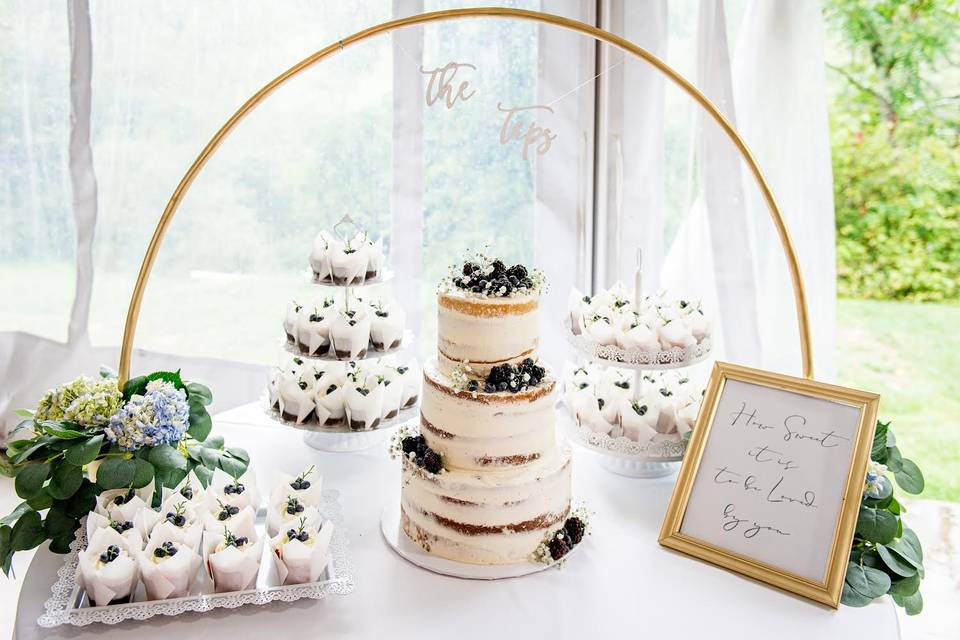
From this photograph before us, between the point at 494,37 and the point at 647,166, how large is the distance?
0.69m

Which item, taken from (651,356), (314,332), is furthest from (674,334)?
(314,332)

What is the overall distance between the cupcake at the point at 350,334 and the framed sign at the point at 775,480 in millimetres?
714

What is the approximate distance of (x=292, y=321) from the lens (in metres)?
1.83

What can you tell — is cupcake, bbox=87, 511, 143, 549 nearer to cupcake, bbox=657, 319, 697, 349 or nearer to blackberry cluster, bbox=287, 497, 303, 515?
blackberry cluster, bbox=287, 497, 303, 515

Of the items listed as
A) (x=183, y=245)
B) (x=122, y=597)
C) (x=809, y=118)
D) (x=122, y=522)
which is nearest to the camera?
(x=122, y=597)

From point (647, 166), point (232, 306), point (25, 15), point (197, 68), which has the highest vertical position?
point (25, 15)

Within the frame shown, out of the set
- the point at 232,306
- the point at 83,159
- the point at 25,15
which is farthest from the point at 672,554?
the point at 25,15

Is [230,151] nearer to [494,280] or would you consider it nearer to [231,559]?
[494,280]

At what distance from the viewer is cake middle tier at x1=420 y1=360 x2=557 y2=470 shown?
Answer: 1.40m

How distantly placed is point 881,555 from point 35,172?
306cm

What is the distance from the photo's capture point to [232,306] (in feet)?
10.5

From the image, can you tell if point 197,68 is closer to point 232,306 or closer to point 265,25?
point 265,25

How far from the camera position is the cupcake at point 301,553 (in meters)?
1.33

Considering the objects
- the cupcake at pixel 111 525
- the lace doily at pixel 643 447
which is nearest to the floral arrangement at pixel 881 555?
the lace doily at pixel 643 447
